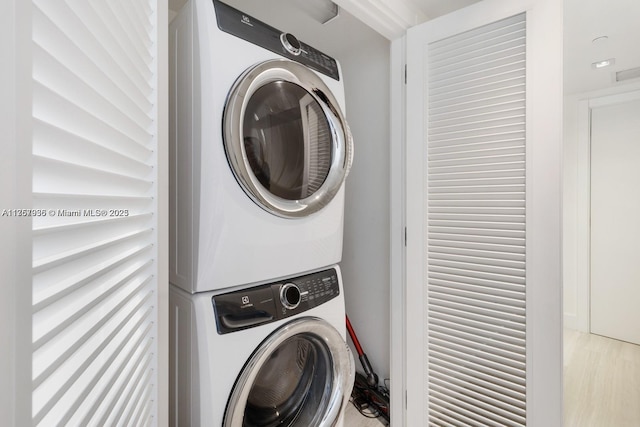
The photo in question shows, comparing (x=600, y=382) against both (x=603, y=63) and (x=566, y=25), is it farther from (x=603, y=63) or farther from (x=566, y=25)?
(x=566, y=25)

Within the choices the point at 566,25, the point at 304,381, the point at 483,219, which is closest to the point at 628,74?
the point at 566,25

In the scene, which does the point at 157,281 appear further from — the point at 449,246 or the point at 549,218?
the point at 549,218

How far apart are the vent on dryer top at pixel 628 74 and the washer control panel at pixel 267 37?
2.69 m

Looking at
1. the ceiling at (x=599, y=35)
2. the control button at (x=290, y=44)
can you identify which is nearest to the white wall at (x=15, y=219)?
the control button at (x=290, y=44)

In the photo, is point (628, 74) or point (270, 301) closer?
point (270, 301)

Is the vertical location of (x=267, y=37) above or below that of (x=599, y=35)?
below

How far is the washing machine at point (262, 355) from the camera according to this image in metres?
0.89

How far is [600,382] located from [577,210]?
1.61 metres

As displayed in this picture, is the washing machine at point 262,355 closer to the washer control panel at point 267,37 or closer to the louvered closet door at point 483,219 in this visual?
the louvered closet door at point 483,219

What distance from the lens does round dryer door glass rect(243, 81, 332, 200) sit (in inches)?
39.1

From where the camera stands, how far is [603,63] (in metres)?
2.22

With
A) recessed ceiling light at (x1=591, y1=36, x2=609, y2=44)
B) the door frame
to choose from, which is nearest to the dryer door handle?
recessed ceiling light at (x1=591, y1=36, x2=609, y2=44)

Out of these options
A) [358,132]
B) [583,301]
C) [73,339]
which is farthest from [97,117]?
[583,301]

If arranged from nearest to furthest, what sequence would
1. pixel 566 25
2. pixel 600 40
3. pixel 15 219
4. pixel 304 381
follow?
1. pixel 15 219
2. pixel 304 381
3. pixel 566 25
4. pixel 600 40
